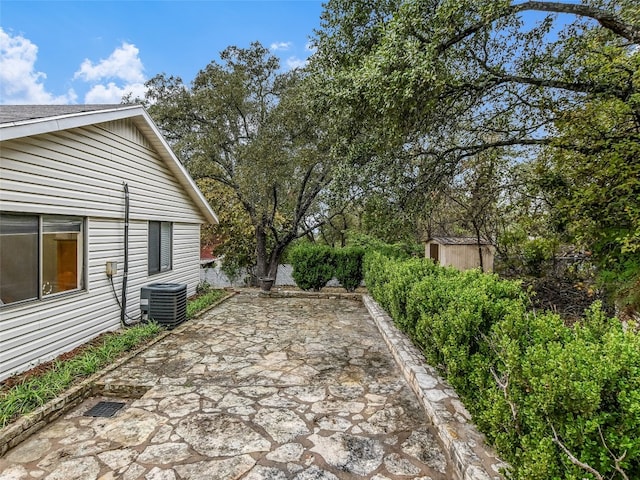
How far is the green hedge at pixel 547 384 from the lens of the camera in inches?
59.3

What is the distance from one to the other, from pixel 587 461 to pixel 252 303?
27.0ft

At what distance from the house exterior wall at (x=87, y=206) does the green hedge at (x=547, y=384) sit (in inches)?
190

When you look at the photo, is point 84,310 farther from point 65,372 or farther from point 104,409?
point 104,409

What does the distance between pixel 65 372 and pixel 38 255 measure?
1488 mm

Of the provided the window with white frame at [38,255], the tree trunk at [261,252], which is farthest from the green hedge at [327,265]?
the window with white frame at [38,255]

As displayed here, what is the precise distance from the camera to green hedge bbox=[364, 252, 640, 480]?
1.51 m

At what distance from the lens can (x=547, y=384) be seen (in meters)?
1.65

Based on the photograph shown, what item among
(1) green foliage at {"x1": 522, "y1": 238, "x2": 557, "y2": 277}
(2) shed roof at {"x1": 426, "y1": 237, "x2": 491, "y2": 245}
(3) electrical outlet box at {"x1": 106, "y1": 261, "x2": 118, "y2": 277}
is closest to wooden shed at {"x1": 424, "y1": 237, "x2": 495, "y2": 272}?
(2) shed roof at {"x1": 426, "y1": 237, "x2": 491, "y2": 245}

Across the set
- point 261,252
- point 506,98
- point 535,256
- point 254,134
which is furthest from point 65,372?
point 535,256

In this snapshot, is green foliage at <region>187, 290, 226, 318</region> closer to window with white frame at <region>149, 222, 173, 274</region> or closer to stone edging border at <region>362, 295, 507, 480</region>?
window with white frame at <region>149, 222, 173, 274</region>

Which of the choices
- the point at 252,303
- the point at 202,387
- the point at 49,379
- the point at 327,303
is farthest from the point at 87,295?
the point at 327,303

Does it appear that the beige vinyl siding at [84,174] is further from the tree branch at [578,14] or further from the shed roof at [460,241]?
the shed roof at [460,241]

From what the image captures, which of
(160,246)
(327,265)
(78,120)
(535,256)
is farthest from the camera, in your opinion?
(327,265)

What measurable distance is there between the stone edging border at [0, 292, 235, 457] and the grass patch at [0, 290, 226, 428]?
3.5 inches
